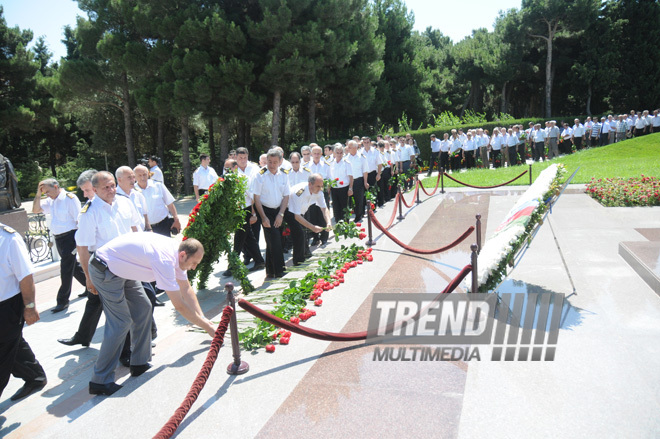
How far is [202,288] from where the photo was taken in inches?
280

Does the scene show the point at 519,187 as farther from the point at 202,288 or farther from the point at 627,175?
the point at 202,288

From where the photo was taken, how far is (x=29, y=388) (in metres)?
4.56

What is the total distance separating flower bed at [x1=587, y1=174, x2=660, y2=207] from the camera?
11.6 metres

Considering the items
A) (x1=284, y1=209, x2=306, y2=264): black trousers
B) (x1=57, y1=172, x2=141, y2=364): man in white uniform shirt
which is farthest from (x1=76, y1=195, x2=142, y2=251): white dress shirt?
(x1=284, y1=209, x2=306, y2=264): black trousers

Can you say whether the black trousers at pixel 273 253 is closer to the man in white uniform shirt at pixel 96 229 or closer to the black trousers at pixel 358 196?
the man in white uniform shirt at pixel 96 229

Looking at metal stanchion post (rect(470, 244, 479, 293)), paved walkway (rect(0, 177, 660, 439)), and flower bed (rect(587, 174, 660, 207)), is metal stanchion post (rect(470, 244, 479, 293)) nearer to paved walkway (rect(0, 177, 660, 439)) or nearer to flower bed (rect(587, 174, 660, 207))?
paved walkway (rect(0, 177, 660, 439))

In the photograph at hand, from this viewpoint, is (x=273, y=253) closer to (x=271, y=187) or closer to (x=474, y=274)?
(x=271, y=187)

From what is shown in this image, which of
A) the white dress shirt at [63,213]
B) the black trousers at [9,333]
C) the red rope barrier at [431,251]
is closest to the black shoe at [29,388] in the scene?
the black trousers at [9,333]

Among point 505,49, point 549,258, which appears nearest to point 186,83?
point 549,258

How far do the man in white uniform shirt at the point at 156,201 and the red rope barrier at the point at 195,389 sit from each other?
367cm

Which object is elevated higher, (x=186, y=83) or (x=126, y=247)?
(x=186, y=83)

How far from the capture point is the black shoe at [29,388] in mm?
4484

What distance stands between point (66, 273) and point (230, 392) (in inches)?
151

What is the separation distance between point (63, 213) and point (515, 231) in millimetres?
6001
